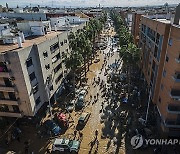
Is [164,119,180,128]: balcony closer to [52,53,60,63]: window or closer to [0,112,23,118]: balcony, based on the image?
[0,112,23,118]: balcony

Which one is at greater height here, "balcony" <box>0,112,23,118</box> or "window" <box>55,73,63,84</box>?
"window" <box>55,73,63,84</box>

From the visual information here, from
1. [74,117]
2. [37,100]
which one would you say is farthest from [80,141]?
[37,100]

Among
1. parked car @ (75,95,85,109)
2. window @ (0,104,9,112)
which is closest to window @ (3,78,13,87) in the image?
window @ (0,104,9,112)

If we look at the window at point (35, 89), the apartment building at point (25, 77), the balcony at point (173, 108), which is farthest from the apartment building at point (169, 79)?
the window at point (35, 89)

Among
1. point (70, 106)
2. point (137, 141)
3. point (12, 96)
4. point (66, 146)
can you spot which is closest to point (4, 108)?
point (12, 96)

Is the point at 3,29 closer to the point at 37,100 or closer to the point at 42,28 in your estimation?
the point at 42,28

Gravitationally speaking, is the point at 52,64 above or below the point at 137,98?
above

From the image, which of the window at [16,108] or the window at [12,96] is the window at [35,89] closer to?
the window at [12,96]
